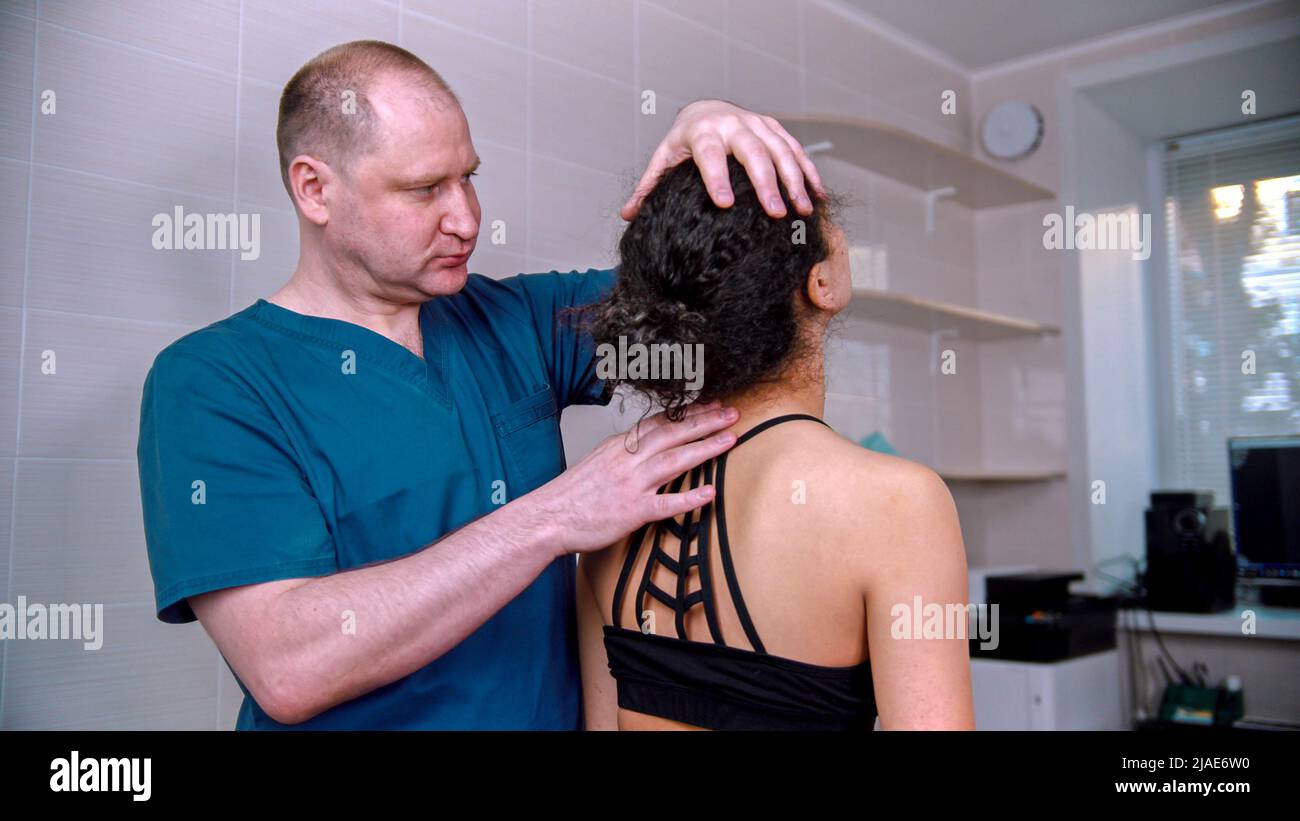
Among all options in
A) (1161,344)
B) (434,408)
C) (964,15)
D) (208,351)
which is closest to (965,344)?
(1161,344)

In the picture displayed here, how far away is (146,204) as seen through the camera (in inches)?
66.0

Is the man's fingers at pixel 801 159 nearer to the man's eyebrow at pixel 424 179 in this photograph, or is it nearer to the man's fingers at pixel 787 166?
the man's fingers at pixel 787 166

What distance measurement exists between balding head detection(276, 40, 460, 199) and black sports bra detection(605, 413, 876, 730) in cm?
56

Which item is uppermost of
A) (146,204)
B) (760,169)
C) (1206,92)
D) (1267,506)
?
(1206,92)

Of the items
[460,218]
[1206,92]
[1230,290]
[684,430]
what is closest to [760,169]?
[684,430]

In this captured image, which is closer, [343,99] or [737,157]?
[737,157]

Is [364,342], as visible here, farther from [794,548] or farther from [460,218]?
[794,548]

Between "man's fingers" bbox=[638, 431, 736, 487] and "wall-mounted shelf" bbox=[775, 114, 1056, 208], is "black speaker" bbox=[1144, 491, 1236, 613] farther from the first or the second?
"man's fingers" bbox=[638, 431, 736, 487]

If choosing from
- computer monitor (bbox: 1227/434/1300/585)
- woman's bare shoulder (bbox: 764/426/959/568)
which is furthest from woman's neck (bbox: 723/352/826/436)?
computer monitor (bbox: 1227/434/1300/585)

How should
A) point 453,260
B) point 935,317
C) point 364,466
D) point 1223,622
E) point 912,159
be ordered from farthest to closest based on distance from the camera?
point 935,317 < point 912,159 < point 1223,622 < point 453,260 < point 364,466

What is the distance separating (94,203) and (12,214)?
12 cm

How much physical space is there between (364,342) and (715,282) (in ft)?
1.58

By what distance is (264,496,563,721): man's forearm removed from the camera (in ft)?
3.15

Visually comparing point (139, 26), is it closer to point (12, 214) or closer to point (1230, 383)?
point (12, 214)
